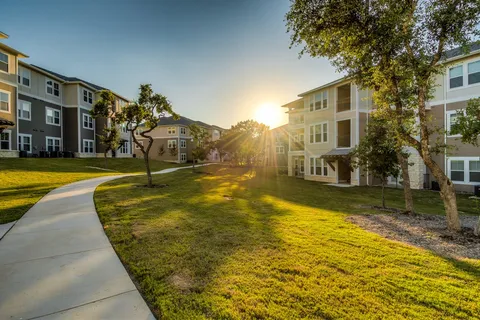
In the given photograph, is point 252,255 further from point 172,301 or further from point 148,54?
point 148,54

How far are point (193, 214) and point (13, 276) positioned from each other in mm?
4798

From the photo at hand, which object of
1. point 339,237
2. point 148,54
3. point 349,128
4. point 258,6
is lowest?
point 339,237

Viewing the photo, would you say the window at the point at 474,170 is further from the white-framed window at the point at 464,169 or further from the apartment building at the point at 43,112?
the apartment building at the point at 43,112

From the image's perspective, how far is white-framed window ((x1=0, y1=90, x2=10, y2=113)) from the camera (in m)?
20.6

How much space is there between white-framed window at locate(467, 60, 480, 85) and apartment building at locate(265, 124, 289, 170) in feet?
95.0

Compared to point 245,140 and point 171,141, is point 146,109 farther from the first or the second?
point 171,141

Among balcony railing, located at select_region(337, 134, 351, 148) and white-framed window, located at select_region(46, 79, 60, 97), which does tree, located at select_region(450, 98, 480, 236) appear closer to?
balcony railing, located at select_region(337, 134, 351, 148)

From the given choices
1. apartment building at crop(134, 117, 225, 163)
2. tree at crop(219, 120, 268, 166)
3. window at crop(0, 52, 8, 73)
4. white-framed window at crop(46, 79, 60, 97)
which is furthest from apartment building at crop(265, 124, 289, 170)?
window at crop(0, 52, 8, 73)

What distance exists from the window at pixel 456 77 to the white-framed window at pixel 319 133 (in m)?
9.68

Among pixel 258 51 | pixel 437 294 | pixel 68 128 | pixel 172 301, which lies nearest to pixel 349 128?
pixel 258 51

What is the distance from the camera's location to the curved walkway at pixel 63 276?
113 inches

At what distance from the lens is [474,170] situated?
17.0m

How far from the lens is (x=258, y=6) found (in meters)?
12.9

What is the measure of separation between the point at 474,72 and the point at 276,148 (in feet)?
107
